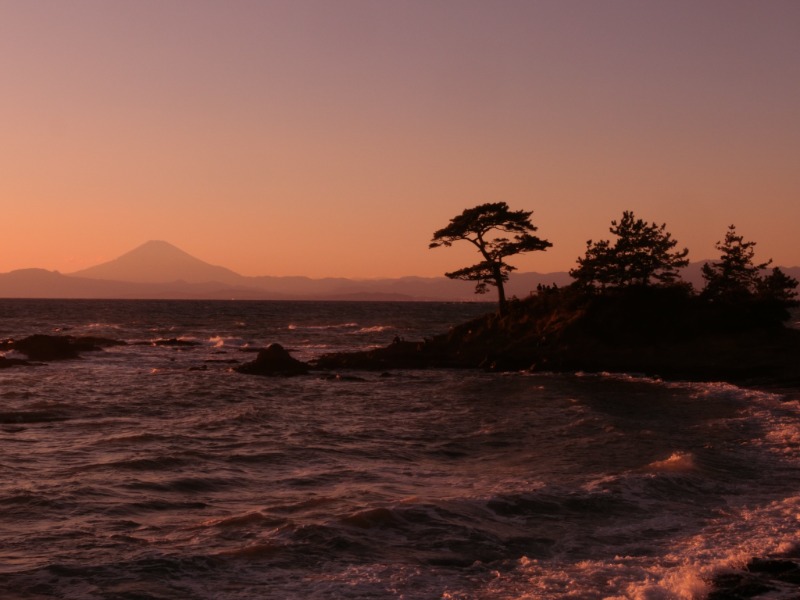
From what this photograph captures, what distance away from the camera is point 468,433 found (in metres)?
27.0

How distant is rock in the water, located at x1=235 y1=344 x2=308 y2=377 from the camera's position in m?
48.7

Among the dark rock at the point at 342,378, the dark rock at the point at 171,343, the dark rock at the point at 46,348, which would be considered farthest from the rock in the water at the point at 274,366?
the dark rock at the point at 171,343

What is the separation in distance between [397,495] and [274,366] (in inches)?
1276

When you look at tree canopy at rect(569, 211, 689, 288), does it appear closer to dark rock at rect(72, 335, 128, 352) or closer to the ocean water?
the ocean water

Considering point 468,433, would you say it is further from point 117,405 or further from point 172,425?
point 117,405

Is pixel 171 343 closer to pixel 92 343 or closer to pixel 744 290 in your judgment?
pixel 92 343

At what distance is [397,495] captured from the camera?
17938 mm

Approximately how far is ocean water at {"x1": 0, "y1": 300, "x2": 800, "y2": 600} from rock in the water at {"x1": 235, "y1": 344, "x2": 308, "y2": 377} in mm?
13044

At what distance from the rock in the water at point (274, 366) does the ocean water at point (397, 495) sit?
1304 centimetres

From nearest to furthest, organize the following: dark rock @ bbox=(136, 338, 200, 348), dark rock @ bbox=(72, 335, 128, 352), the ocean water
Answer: the ocean water, dark rock @ bbox=(72, 335, 128, 352), dark rock @ bbox=(136, 338, 200, 348)

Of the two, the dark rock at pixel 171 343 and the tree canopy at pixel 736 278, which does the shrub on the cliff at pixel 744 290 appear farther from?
the dark rock at pixel 171 343

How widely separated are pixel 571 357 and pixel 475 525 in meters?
32.8

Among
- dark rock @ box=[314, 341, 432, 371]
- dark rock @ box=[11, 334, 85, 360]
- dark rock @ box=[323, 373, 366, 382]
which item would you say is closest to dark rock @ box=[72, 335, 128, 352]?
dark rock @ box=[11, 334, 85, 360]

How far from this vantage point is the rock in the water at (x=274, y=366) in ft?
160
